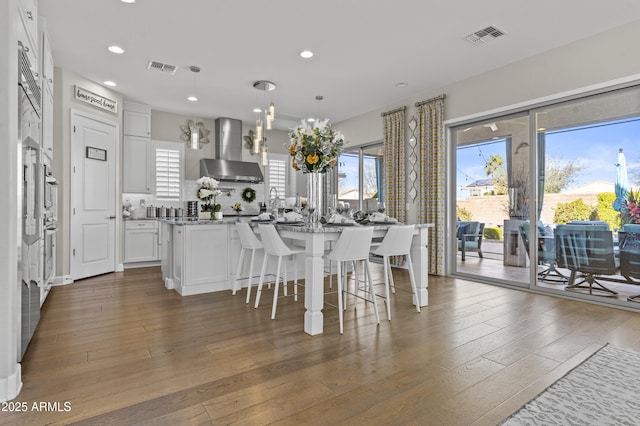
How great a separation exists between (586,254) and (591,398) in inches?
105

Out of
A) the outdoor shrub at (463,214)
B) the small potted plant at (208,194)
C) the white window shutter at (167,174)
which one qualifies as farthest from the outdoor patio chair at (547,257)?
the white window shutter at (167,174)

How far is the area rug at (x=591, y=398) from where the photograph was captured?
1.72 meters

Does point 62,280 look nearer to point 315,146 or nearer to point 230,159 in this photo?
point 230,159

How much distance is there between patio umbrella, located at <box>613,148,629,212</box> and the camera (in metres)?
3.71

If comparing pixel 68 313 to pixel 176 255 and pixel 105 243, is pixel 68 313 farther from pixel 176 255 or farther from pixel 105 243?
pixel 105 243

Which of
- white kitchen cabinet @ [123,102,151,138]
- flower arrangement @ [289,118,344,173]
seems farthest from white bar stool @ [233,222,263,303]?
white kitchen cabinet @ [123,102,151,138]

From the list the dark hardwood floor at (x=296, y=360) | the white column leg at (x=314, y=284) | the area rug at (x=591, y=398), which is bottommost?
the area rug at (x=591, y=398)

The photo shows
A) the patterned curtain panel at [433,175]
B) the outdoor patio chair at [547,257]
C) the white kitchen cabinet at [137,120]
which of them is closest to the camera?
the outdoor patio chair at [547,257]

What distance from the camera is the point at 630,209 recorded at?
3660mm

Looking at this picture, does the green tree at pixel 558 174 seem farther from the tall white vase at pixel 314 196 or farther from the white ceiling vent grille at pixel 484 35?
the tall white vase at pixel 314 196

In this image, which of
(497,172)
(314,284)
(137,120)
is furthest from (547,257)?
(137,120)

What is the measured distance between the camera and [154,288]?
14.9 ft

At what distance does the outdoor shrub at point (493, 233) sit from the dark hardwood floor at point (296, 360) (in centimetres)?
122

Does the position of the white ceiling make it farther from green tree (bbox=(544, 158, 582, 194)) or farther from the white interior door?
green tree (bbox=(544, 158, 582, 194))
